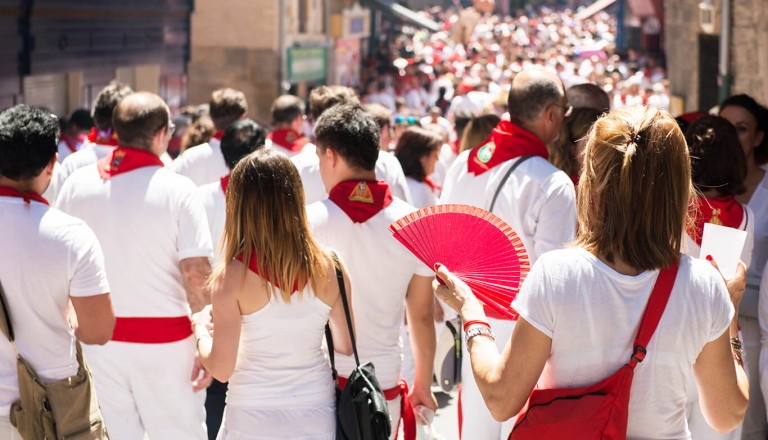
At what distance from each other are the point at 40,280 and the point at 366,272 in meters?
1.17

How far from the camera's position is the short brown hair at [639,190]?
2639mm

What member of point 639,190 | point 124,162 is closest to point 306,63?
point 124,162

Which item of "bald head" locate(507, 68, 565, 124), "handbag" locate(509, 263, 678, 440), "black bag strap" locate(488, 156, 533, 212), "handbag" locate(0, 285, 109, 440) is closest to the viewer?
"handbag" locate(509, 263, 678, 440)

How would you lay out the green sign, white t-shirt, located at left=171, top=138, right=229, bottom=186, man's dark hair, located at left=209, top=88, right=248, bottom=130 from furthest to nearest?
the green sign < man's dark hair, located at left=209, top=88, right=248, bottom=130 < white t-shirt, located at left=171, top=138, right=229, bottom=186

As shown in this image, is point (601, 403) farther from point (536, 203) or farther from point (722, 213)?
point (536, 203)

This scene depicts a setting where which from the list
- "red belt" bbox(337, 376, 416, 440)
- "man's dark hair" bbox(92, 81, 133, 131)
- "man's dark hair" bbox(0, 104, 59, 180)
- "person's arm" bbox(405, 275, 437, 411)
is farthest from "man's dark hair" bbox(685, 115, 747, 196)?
"man's dark hair" bbox(92, 81, 133, 131)

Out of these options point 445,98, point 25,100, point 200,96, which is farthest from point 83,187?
point 200,96

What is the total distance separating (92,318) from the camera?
3.79 metres

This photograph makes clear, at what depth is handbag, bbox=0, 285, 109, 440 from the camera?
357cm

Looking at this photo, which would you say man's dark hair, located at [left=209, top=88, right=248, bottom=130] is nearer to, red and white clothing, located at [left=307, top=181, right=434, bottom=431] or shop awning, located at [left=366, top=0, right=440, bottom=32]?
red and white clothing, located at [left=307, top=181, right=434, bottom=431]

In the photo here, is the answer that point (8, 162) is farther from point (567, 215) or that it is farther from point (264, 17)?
point (264, 17)

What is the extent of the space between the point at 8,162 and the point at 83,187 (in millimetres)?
1070

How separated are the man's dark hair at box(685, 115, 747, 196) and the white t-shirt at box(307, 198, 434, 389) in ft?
4.10

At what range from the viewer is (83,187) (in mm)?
4844
